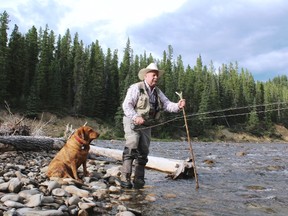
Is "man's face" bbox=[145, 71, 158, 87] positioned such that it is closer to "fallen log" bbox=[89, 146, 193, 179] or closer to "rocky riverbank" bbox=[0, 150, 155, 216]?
"rocky riverbank" bbox=[0, 150, 155, 216]

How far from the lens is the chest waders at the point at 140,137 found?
707 cm

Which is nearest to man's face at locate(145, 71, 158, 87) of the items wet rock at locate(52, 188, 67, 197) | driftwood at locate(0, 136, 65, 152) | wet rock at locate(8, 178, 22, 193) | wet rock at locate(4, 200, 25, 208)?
wet rock at locate(52, 188, 67, 197)

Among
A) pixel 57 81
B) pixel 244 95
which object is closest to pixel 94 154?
pixel 57 81

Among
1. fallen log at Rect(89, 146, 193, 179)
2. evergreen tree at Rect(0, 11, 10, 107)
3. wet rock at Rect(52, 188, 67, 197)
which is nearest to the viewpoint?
wet rock at Rect(52, 188, 67, 197)

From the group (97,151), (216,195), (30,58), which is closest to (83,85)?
(30,58)

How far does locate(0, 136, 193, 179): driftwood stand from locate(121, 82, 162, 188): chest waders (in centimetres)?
163

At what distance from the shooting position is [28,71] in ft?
209

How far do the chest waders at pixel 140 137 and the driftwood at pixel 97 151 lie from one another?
163cm

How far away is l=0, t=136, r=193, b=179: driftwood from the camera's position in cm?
884

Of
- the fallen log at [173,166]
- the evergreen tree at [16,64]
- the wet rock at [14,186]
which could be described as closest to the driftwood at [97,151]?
the fallen log at [173,166]

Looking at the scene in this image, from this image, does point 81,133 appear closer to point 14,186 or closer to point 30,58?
point 14,186

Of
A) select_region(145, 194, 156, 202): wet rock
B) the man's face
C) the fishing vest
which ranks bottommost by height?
A: select_region(145, 194, 156, 202): wet rock

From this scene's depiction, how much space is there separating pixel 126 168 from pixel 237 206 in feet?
8.19

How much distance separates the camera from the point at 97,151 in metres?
12.9
